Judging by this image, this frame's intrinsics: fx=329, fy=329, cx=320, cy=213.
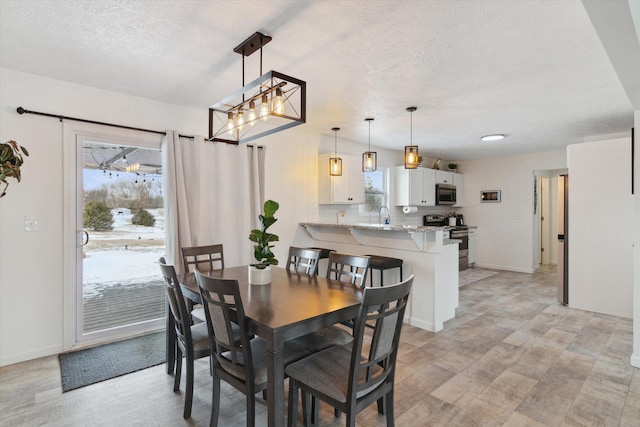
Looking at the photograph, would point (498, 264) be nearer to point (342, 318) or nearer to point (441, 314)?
point (441, 314)

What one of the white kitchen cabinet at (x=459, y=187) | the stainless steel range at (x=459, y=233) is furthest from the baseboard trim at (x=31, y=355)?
the white kitchen cabinet at (x=459, y=187)

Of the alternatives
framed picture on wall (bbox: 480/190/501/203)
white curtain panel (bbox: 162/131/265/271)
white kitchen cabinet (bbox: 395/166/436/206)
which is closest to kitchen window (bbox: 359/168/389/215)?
white kitchen cabinet (bbox: 395/166/436/206)

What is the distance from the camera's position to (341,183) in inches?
199

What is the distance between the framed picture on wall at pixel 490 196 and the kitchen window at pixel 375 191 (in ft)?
8.16

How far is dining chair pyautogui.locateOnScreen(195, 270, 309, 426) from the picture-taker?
1680 millimetres

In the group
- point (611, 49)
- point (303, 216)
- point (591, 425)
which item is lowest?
point (591, 425)

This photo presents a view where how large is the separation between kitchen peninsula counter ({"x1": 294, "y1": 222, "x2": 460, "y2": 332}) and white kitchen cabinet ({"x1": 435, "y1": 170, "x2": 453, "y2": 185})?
3.37 meters

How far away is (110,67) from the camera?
273cm

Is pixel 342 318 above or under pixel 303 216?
under

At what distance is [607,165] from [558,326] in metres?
2.08

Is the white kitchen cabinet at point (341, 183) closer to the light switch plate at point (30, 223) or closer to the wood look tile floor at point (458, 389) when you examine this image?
the wood look tile floor at point (458, 389)

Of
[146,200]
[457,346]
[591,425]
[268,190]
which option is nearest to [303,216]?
[268,190]

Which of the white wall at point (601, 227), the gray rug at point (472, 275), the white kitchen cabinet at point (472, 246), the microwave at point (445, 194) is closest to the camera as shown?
the white wall at point (601, 227)

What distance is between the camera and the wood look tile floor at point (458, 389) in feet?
6.82
